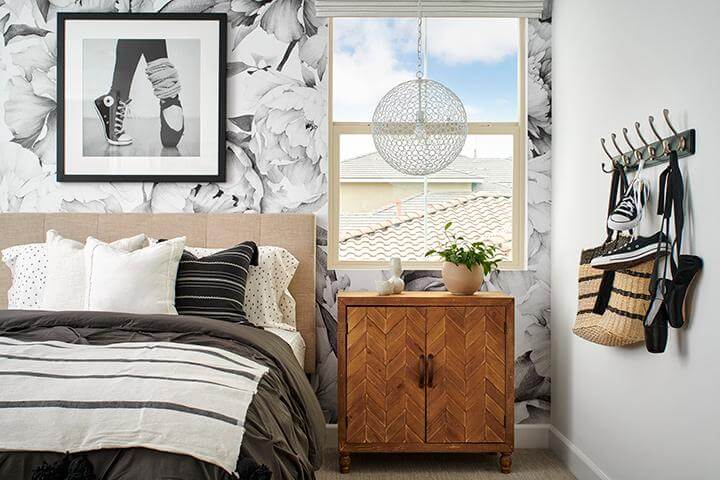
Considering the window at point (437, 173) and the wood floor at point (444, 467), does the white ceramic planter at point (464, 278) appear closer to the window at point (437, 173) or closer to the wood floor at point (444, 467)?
the window at point (437, 173)

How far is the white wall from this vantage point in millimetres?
2021

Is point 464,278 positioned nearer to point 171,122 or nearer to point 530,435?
point 530,435

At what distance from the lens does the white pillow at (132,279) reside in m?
2.79

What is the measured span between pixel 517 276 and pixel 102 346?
2.32 meters

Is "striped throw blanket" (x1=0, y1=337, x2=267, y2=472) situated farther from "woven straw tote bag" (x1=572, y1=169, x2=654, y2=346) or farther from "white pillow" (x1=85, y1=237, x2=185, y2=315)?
Answer: "woven straw tote bag" (x1=572, y1=169, x2=654, y2=346)

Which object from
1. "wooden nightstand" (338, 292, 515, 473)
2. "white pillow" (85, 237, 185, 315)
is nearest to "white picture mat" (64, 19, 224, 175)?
"white pillow" (85, 237, 185, 315)

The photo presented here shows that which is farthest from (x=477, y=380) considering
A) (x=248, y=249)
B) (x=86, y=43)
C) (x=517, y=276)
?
(x=86, y=43)

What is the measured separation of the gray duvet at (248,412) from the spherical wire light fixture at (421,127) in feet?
3.51

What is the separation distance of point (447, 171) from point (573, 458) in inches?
64.6

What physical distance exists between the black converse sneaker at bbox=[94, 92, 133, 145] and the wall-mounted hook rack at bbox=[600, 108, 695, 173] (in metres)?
2.49

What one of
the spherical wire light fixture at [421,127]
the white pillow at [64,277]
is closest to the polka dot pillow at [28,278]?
the white pillow at [64,277]

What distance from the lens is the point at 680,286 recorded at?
6.82 feet

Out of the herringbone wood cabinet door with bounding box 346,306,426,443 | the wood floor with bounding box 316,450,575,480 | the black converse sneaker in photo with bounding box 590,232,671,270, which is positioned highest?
the black converse sneaker in photo with bounding box 590,232,671,270

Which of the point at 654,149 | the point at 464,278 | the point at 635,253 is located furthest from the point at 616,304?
the point at 464,278
